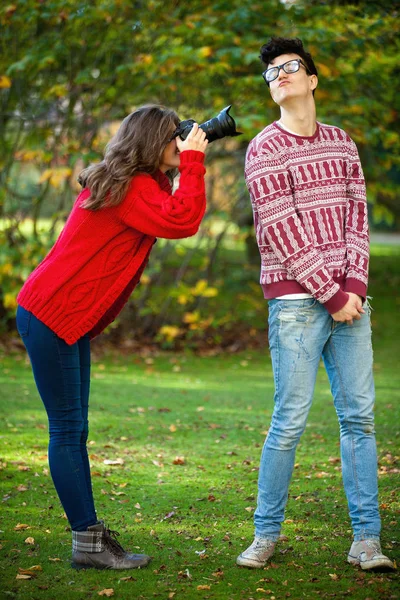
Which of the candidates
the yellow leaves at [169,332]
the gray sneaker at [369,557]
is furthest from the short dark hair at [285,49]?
the yellow leaves at [169,332]

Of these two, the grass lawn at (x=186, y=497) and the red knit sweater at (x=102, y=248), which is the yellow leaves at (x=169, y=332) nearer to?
the grass lawn at (x=186, y=497)

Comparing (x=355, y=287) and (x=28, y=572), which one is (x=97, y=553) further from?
(x=355, y=287)

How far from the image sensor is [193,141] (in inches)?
130

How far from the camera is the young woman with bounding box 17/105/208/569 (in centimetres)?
320

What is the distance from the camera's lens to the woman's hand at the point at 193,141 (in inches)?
129

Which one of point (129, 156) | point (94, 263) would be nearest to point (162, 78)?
point (129, 156)

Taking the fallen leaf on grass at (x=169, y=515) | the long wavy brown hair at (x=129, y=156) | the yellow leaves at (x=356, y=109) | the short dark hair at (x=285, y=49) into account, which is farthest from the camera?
the yellow leaves at (x=356, y=109)

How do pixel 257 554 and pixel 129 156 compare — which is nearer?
pixel 129 156

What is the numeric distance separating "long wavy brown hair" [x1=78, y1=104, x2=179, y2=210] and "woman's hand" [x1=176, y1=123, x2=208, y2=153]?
59mm

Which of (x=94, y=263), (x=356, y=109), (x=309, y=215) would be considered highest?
(x=356, y=109)

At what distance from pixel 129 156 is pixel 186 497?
2.14 m

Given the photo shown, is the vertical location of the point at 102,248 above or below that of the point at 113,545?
above

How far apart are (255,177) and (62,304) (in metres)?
0.95

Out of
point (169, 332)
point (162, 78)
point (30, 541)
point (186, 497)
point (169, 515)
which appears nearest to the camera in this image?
point (30, 541)
